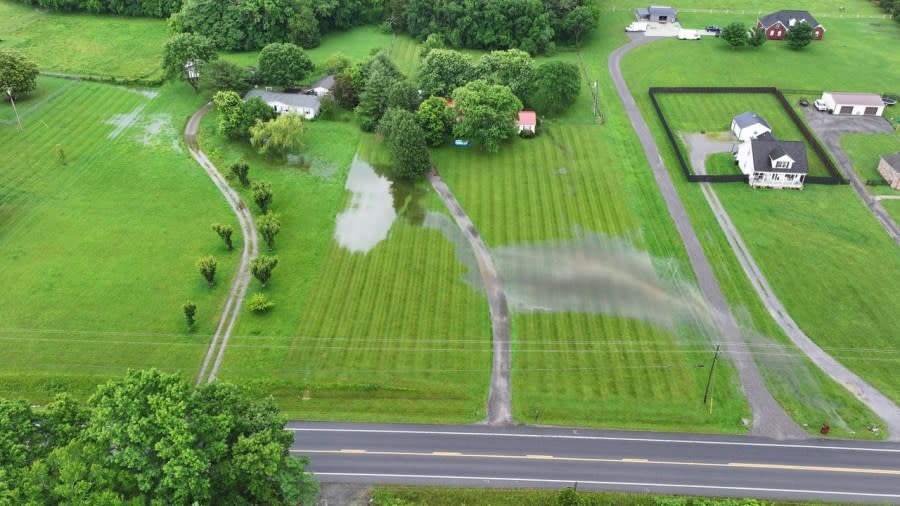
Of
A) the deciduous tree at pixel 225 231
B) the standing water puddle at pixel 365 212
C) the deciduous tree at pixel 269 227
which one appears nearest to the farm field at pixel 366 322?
the standing water puddle at pixel 365 212

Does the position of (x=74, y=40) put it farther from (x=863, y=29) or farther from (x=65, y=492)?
(x=863, y=29)

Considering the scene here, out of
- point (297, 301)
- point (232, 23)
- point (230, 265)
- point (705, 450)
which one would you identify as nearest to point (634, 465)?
point (705, 450)

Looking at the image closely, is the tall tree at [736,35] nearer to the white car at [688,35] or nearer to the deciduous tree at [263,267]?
the white car at [688,35]

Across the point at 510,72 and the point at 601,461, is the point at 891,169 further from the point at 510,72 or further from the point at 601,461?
the point at 601,461

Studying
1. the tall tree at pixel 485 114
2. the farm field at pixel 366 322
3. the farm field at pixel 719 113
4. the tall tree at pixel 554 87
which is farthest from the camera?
the tall tree at pixel 554 87

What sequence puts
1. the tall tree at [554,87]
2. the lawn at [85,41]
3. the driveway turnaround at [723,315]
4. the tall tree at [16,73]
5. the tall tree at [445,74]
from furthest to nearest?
1. the lawn at [85,41]
2. the tall tree at [445,74]
3. the tall tree at [554,87]
4. the tall tree at [16,73]
5. the driveway turnaround at [723,315]

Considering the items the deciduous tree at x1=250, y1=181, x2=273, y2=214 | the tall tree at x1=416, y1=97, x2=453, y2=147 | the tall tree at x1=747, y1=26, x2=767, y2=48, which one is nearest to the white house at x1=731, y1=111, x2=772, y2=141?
the tall tree at x1=747, y1=26, x2=767, y2=48
